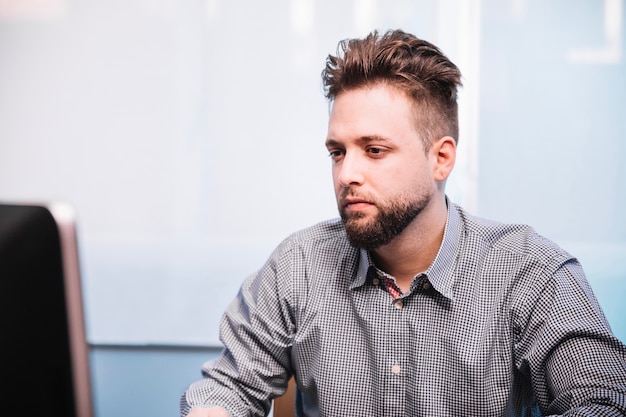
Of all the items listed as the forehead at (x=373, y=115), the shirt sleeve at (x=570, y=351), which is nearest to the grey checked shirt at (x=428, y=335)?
the shirt sleeve at (x=570, y=351)

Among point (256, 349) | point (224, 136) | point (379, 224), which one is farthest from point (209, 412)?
point (224, 136)

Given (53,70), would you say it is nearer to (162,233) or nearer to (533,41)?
(162,233)

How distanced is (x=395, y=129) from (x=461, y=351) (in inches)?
18.0

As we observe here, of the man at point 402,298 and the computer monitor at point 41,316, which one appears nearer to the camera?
the computer monitor at point 41,316

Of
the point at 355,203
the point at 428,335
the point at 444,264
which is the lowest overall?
the point at 428,335

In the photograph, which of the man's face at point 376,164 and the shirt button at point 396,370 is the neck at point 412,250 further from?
the shirt button at point 396,370

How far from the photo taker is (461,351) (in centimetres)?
130

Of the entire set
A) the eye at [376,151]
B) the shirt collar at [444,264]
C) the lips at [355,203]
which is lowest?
the shirt collar at [444,264]

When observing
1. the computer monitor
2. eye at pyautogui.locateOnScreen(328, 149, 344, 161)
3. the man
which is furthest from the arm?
the computer monitor

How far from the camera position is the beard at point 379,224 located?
1344 millimetres

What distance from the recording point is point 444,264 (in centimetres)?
138

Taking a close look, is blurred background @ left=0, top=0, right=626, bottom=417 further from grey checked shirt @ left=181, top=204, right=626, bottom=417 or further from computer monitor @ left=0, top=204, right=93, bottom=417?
computer monitor @ left=0, top=204, right=93, bottom=417

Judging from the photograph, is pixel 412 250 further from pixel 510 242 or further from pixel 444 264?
pixel 510 242

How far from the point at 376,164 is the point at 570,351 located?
0.50 metres
